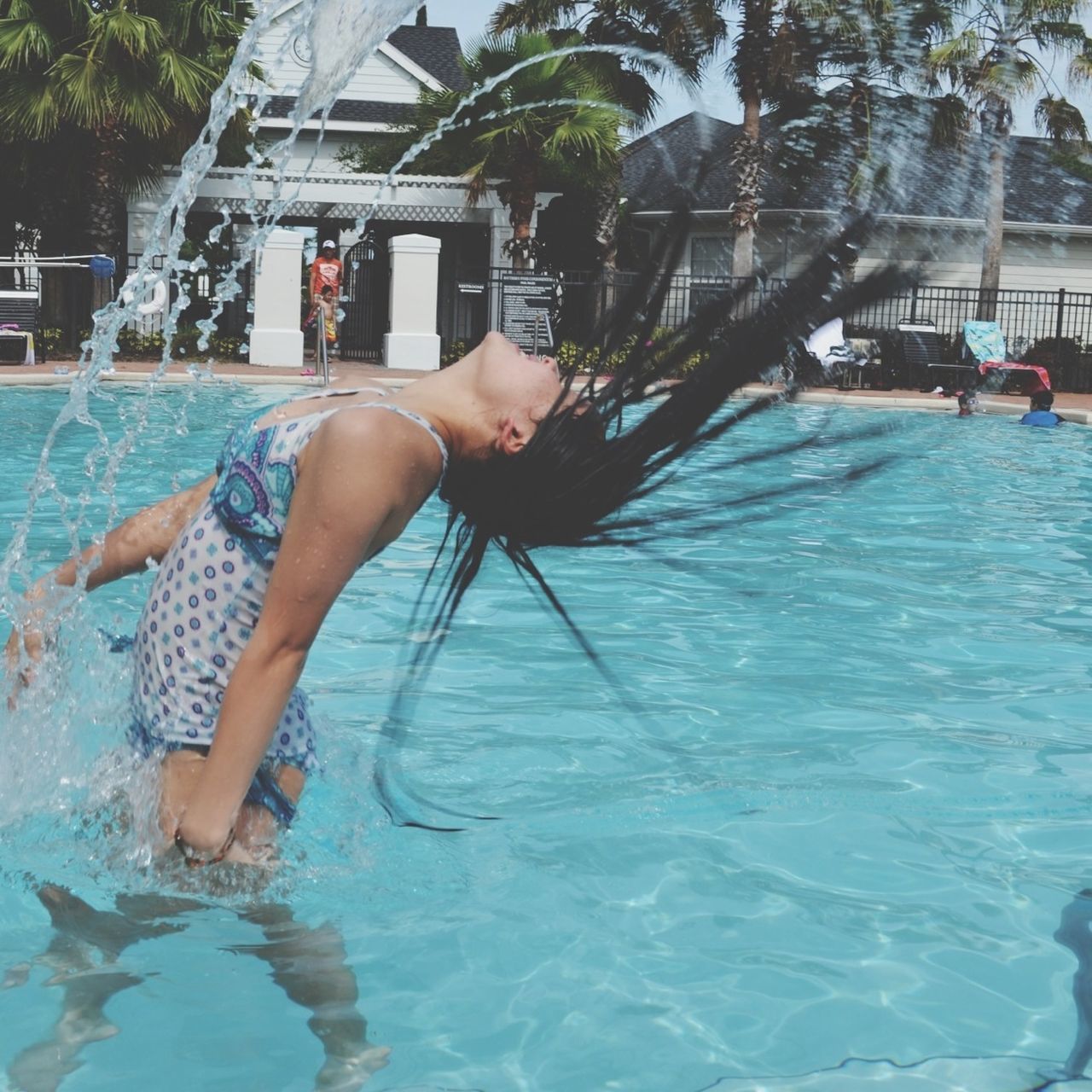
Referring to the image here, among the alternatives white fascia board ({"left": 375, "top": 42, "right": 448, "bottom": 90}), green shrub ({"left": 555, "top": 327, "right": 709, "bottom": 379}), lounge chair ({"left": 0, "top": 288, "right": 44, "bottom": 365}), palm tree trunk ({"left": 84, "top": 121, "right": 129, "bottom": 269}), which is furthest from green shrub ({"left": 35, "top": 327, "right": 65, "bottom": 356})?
green shrub ({"left": 555, "top": 327, "right": 709, "bottom": 379})

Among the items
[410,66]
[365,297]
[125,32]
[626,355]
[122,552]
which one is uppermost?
[410,66]

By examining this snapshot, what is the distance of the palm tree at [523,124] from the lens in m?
22.8

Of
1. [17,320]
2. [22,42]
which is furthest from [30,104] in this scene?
[17,320]

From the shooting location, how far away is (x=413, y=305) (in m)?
23.6

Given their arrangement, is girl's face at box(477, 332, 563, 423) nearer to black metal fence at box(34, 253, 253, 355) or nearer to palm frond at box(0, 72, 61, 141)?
black metal fence at box(34, 253, 253, 355)

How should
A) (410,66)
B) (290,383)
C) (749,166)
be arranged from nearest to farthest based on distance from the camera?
(749,166)
(290,383)
(410,66)

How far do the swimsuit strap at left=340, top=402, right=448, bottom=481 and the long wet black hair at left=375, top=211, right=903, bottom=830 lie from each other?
0.45 ft

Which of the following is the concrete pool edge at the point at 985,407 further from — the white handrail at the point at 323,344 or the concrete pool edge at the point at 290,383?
the white handrail at the point at 323,344

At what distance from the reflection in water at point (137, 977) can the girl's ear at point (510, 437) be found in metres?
1.06

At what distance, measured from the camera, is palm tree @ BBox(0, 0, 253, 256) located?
20969 mm

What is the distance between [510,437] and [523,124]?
21766 mm

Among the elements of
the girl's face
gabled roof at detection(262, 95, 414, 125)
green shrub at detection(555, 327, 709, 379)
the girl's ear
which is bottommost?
the girl's ear

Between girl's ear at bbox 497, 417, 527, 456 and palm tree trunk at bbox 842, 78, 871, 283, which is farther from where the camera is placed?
palm tree trunk at bbox 842, 78, 871, 283

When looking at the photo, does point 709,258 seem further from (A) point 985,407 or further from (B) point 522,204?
(B) point 522,204
